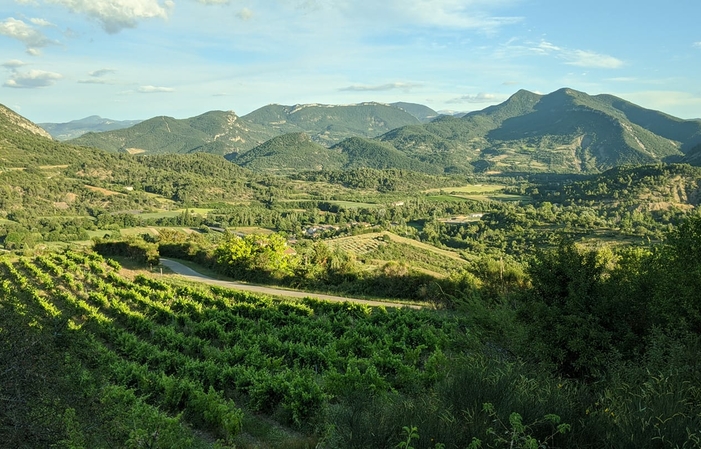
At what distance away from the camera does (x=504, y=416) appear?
506 centimetres

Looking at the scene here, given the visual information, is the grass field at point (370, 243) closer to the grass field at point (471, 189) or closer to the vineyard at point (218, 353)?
the vineyard at point (218, 353)

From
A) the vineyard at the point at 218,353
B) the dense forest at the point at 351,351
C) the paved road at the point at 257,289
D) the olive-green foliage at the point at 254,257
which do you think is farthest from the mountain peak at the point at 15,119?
the vineyard at the point at 218,353

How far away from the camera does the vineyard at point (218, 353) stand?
9656mm

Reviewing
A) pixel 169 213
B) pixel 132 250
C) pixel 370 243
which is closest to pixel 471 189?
pixel 370 243

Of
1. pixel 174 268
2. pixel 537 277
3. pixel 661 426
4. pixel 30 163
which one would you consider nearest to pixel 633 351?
pixel 537 277

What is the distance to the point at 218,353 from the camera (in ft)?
47.9

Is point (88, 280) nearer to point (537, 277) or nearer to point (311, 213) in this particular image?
point (537, 277)

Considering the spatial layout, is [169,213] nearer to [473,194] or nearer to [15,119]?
[15,119]

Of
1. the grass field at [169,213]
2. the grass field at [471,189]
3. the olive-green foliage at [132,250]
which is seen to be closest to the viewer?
the olive-green foliage at [132,250]

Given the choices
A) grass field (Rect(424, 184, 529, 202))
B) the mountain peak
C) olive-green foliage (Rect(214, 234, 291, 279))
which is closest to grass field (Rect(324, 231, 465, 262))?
olive-green foliage (Rect(214, 234, 291, 279))

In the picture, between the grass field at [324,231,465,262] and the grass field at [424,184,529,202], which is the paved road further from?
the grass field at [424,184,529,202]

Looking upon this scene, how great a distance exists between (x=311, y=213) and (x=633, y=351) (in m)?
108

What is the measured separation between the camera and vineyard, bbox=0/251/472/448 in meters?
9.66

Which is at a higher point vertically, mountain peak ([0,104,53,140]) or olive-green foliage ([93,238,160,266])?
mountain peak ([0,104,53,140])
